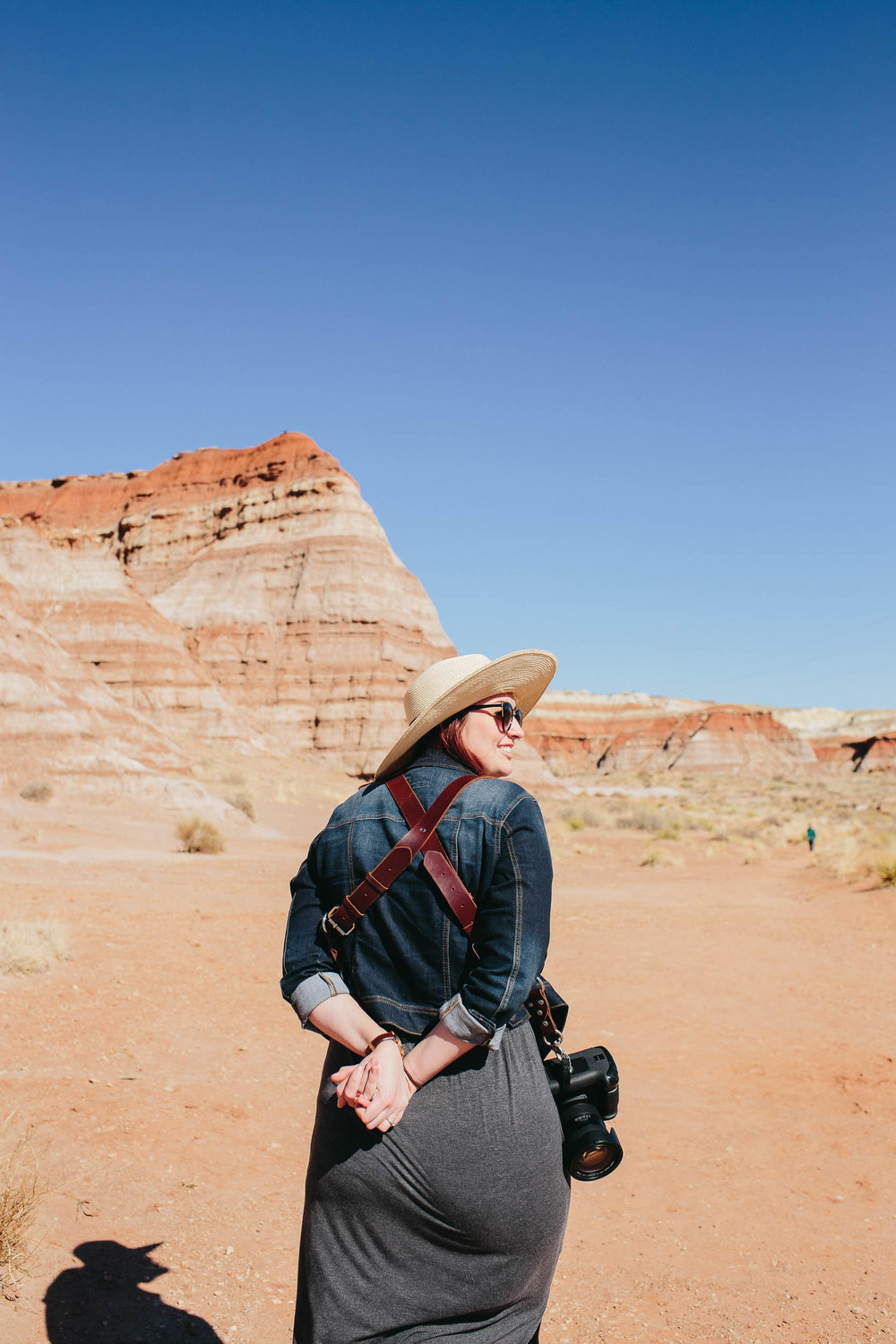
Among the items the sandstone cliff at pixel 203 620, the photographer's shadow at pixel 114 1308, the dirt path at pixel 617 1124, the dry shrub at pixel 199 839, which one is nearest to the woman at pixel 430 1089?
the photographer's shadow at pixel 114 1308

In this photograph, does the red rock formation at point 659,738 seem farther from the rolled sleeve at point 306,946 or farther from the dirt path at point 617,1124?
the rolled sleeve at point 306,946

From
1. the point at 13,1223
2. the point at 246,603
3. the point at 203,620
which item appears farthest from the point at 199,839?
the point at 203,620

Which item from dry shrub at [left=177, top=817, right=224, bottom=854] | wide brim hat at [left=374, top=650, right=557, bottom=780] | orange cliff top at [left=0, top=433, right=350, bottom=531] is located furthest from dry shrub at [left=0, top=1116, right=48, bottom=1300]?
orange cliff top at [left=0, top=433, right=350, bottom=531]

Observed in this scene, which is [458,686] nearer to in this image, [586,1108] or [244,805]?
[586,1108]

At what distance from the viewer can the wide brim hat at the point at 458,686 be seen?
2.25 meters

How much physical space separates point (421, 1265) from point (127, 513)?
55879mm

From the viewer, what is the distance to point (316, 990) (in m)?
2.10

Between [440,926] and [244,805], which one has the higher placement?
[440,926]

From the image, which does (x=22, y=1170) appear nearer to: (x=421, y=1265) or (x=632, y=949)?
(x=421, y=1265)

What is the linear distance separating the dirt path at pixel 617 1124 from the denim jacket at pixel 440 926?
224 centimetres

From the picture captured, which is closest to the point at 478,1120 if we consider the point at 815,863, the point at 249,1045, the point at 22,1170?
the point at 22,1170

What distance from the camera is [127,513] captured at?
5394 cm

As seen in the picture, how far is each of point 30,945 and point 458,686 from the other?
6883 millimetres

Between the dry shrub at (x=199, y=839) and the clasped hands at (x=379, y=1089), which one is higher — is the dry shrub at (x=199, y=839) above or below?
below
